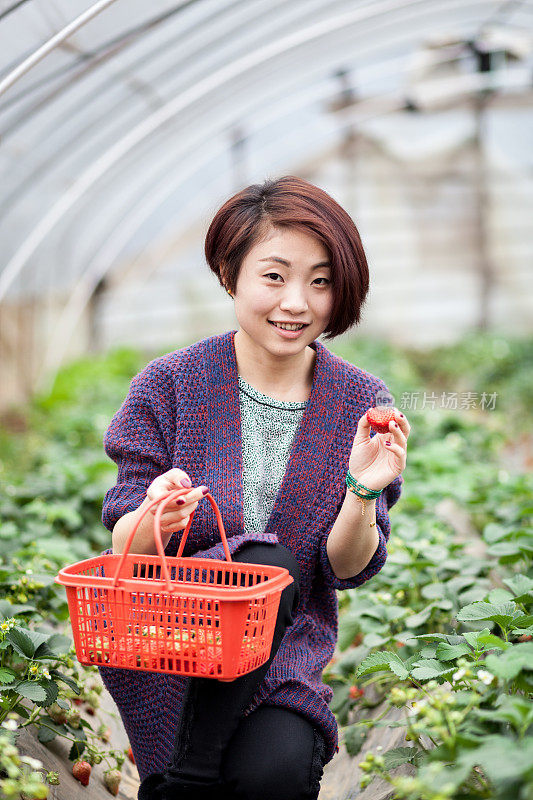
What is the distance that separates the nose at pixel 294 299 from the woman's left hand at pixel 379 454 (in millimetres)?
287

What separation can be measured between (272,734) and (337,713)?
76cm

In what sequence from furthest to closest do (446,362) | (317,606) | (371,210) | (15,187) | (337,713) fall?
(371,210) < (446,362) < (15,187) < (337,713) < (317,606)

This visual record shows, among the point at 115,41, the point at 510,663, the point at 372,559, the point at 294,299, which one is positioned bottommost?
the point at 510,663

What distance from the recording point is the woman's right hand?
5.27 ft

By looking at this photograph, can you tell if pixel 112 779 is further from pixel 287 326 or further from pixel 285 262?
pixel 285 262

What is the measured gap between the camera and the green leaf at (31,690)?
5.74 ft

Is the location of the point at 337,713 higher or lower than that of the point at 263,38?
lower

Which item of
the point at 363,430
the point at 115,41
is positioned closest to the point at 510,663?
the point at 363,430

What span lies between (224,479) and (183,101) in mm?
4373

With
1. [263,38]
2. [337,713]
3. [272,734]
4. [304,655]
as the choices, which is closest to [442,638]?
[304,655]

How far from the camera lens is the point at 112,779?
2066mm

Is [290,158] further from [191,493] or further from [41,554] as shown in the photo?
[191,493]

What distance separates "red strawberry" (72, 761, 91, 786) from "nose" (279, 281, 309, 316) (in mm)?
1099

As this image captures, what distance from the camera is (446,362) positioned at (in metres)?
9.12
